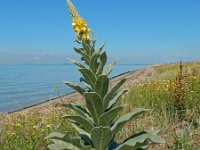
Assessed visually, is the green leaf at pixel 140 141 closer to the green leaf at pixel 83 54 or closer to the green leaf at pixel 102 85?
the green leaf at pixel 102 85

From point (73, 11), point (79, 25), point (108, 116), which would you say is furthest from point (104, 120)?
point (73, 11)

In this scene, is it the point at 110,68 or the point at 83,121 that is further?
the point at 83,121

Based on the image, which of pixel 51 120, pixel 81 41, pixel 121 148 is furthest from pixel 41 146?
pixel 81 41

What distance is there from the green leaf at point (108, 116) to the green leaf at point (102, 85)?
0.25 meters

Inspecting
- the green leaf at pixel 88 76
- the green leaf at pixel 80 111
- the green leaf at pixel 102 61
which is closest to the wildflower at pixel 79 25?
the green leaf at pixel 102 61

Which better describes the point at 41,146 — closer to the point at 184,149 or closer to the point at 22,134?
the point at 22,134

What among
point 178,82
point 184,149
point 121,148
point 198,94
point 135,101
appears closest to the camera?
point 121,148

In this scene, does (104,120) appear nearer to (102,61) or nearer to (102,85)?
(102,85)

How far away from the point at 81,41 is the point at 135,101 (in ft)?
25.2

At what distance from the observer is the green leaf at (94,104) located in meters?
5.31

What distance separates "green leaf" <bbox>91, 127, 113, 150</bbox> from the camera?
5.39 metres

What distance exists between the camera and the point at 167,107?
1048 cm

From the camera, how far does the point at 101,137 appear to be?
553cm

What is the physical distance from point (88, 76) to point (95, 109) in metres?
0.44
